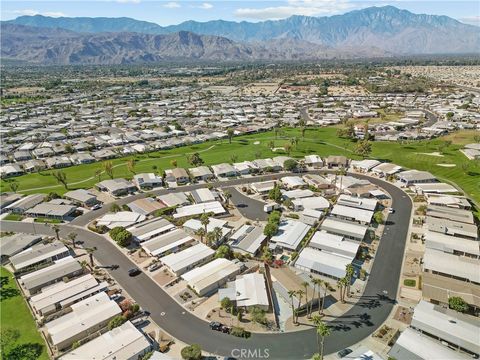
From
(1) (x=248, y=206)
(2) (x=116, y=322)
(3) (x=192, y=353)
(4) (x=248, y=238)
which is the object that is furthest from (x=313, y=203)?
(2) (x=116, y=322)

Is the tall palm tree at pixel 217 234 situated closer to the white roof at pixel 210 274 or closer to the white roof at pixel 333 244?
the white roof at pixel 210 274

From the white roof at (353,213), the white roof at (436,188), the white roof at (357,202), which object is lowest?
the white roof at (353,213)

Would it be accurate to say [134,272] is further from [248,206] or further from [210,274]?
[248,206]

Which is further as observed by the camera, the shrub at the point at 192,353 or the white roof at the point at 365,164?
the white roof at the point at 365,164

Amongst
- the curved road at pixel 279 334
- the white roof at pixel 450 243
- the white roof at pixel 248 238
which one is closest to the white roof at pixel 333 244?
the curved road at pixel 279 334

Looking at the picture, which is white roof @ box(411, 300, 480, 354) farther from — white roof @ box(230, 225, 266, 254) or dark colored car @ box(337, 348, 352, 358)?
white roof @ box(230, 225, 266, 254)

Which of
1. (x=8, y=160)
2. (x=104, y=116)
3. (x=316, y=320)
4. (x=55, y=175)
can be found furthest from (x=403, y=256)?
(x=104, y=116)
